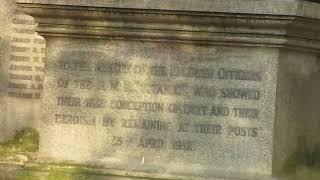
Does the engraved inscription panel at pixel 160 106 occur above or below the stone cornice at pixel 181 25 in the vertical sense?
below

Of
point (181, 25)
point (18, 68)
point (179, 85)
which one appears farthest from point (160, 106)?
point (18, 68)

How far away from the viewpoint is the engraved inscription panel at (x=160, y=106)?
6648 millimetres

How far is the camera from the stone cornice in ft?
21.2

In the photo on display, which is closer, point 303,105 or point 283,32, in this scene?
point 283,32

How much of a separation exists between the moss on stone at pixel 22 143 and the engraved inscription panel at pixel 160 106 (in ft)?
3.50

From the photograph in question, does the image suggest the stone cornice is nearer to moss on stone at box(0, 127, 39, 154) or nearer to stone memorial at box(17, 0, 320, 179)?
stone memorial at box(17, 0, 320, 179)

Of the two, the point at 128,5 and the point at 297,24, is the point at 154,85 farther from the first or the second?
the point at 297,24

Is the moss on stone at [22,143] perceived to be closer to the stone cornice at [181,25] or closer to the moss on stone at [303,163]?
the stone cornice at [181,25]

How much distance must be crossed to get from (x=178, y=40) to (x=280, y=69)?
2.88 ft

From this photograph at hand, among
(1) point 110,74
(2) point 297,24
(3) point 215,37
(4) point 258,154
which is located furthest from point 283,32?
(1) point 110,74

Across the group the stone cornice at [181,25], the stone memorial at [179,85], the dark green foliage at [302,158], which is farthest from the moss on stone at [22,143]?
the dark green foliage at [302,158]

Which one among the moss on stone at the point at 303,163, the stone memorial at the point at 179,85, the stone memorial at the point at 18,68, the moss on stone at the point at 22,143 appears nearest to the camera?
the stone memorial at the point at 179,85

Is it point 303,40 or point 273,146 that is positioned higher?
point 303,40

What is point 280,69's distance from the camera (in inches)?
261
